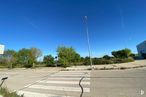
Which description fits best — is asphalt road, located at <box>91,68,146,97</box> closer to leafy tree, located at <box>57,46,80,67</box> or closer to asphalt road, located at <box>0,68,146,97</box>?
asphalt road, located at <box>0,68,146,97</box>

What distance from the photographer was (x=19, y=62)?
41750 mm

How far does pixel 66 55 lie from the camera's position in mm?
33031

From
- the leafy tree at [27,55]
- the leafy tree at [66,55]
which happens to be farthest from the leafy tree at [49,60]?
the leafy tree at [66,55]

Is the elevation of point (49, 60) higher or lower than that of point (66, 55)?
lower

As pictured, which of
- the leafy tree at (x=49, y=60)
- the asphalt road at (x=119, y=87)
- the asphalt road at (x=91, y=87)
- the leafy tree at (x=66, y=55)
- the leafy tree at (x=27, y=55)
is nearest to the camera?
the asphalt road at (x=119, y=87)

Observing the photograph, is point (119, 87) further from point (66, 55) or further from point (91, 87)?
point (66, 55)

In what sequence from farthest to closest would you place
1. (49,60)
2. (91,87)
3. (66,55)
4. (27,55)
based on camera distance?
(27,55) < (49,60) < (66,55) < (91,87)

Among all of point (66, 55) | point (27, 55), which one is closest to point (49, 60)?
point (66, 55)

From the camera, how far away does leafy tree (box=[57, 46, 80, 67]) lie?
105ft

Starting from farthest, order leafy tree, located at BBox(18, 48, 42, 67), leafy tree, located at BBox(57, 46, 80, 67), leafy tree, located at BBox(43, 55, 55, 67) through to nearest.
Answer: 1. leafy tree, located at BBox(18, 48, 42, 67)
2. leafy tree, located at BBox(43, 55, 55, 67)
3. leafy tree, located at BBox(57, 46, 80, 67)

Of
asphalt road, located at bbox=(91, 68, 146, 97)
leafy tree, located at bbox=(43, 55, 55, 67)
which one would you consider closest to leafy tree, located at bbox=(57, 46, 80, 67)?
leafy tree, located at bbox=(43, 55, 55, 67)

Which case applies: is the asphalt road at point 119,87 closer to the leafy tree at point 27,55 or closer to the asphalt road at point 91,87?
the asphalt road at point 91,87

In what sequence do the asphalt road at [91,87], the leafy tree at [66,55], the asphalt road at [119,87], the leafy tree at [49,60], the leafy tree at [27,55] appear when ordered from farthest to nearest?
the leafy tree at [27,55]
the leafy tree at [49,60]
the leafy tree at [66,55]
the asphalt road at [91,87]
the asphalt road at [119,87]

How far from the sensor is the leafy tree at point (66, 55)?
105ft
